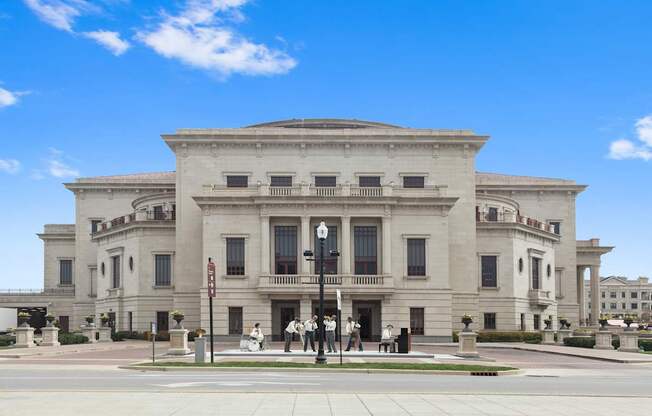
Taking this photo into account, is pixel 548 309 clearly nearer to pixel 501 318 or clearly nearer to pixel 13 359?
pixel 501 318

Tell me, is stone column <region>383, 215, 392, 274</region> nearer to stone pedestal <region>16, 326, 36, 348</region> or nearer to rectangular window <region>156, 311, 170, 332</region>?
rectangular window <region>156, 311, 170, 332</region>

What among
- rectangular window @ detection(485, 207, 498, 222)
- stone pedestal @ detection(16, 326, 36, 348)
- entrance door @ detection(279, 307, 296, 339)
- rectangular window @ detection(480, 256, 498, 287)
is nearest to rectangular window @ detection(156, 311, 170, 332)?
entrance door @ detection(279, 307, 296, 339)

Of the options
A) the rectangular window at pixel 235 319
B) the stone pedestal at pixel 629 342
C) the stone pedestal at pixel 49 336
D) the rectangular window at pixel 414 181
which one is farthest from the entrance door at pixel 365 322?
the stone pedestal at pixel 49 336

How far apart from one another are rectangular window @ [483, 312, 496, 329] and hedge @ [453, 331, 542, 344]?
4.29 m

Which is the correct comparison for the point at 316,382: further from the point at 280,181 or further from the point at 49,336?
the point at 280,181

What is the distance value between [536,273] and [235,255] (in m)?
28.2

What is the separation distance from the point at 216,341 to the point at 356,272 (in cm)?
1122

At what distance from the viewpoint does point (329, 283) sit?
6103 centimetres

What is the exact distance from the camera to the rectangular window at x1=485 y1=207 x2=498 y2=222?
72.8m

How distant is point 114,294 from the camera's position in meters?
72.9

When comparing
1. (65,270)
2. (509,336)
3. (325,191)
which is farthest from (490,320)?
(65,270)

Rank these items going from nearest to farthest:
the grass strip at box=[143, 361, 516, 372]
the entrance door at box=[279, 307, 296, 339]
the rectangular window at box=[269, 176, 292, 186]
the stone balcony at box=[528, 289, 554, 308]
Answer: the grass strip at box=[143, 361, 516, 372]
the entrance door at box=[279, 307, 296, 339]
the rectangular window at box=[269, 176, 292, 186]
the stone balcony at box=[528, 289, 554, 308]

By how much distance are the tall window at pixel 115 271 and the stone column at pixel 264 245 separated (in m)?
18.0

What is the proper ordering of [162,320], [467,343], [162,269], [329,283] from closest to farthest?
1. [467,343]
2. [329,283]
3. [162,320]
4. [162,269]
